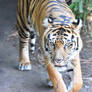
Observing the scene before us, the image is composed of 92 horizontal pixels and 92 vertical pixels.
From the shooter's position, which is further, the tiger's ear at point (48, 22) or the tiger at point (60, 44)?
the tiger's ear at point (48, 22)

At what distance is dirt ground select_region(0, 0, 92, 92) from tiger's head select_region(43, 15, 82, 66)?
83 centimetres

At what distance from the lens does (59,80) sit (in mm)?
3928

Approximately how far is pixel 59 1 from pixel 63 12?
17.7 inches

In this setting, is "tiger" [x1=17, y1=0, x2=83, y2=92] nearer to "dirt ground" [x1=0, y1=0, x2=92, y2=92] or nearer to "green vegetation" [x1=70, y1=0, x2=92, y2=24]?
"green vegetation" [x1=70, y1=0, x2=92, y2=24]

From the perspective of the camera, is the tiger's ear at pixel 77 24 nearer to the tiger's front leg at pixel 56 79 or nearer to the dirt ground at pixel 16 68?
the tiger's front leg at pixel 56 79

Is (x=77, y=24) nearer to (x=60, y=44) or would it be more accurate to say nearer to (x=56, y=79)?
(x=60, y=44)

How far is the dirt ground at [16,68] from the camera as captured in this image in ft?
15.1

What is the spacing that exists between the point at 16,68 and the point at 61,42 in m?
1.70

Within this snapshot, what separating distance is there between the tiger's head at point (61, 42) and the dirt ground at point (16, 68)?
831 mm

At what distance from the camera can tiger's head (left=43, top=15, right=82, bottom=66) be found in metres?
3.79

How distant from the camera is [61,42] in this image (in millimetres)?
3777

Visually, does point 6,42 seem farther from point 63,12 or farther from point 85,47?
point 63,12

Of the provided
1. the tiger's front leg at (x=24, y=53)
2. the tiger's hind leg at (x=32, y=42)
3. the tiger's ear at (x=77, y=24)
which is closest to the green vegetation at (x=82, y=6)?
the tiger's ear at (x=77, y=24)

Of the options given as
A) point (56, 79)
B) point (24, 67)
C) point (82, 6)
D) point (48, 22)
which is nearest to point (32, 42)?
point (24, 67)
